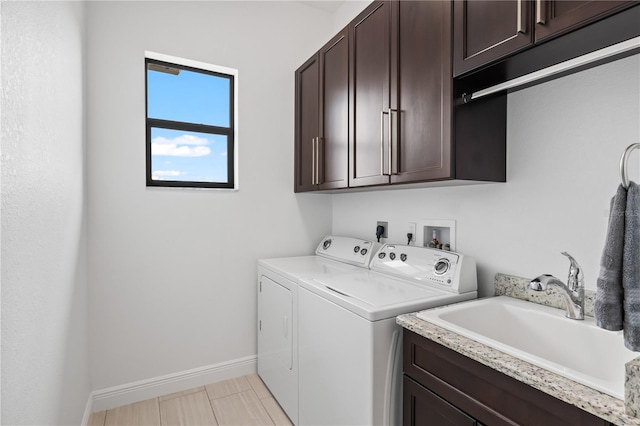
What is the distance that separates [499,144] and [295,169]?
156cm

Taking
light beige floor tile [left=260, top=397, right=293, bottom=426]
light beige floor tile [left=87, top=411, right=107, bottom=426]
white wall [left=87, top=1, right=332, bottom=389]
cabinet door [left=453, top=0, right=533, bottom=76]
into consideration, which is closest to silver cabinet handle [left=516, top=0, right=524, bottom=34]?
cabinet door [left=453, top=0, right=533, bottom=76]

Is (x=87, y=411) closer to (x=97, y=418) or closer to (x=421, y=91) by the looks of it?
(x=97, y=418)

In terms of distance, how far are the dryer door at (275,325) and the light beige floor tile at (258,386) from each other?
0.48 ft

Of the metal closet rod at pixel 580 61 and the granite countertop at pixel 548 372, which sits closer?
the granite countertop at pixel 548 372

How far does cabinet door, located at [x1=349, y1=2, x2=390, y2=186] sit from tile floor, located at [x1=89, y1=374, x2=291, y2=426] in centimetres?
153

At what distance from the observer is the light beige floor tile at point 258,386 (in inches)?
89.0

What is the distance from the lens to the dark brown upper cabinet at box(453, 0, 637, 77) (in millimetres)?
933

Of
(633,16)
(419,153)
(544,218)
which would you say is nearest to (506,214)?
(544,218)

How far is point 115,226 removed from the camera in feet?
6.97

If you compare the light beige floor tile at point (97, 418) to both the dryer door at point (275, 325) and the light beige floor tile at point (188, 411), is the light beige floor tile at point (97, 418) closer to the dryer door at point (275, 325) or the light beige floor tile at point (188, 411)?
the light beige floor tile at point (188, 411)

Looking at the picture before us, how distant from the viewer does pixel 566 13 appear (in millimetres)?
965

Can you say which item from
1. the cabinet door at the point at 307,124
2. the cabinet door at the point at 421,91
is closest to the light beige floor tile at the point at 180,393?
the cabinet door at the point at 307,124

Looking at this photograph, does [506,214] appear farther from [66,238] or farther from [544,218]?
[66,238]

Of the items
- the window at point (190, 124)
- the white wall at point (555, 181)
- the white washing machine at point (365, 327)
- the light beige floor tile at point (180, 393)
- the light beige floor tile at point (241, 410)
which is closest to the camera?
the white wall at point (555, 181)
